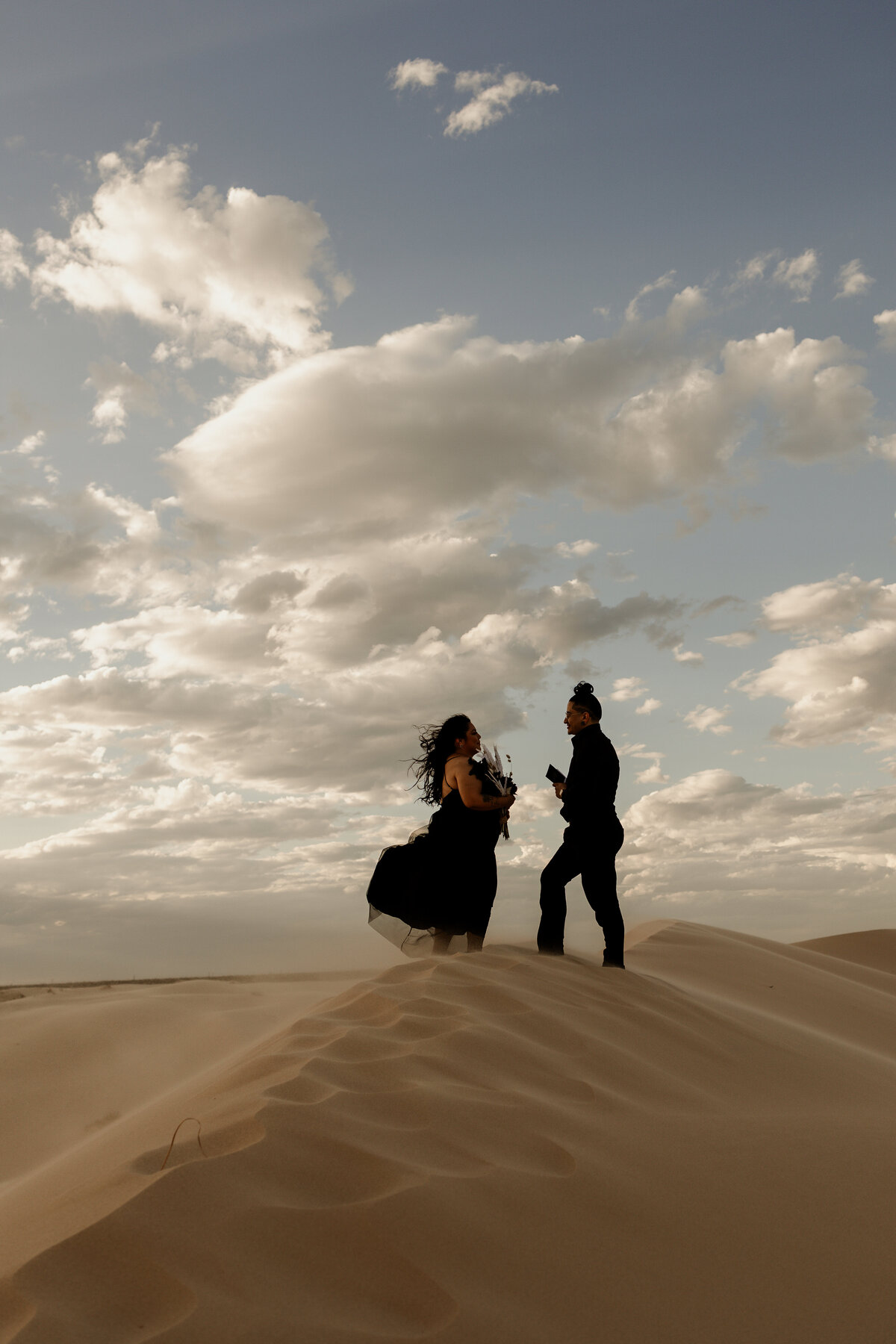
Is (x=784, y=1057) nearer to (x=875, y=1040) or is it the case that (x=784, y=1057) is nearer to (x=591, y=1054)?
(x=591, y=1054)

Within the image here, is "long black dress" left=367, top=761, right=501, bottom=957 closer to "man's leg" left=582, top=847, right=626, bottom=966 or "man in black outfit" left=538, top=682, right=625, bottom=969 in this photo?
"man in black outfit" left=538, top=682, right=625, bottom=969

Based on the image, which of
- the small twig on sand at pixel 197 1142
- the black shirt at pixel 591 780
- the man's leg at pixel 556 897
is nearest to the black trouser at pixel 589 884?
the man's leg at pixel 556 897

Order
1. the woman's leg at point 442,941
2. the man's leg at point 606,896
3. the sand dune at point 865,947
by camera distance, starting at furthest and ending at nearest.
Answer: the sand dune at point 865,947 < the woman's leg at point 442,941 < the man's leg at point 606,896

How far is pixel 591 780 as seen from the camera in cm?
641

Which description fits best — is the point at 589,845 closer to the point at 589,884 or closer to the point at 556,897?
the point at 589,884

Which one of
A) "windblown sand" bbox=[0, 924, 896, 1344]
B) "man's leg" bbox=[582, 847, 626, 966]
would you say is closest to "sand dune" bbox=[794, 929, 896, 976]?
"man's leg" bbox=[582, 847, 626, 966]

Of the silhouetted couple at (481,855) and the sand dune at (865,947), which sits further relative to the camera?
the sand dune at (865,947)

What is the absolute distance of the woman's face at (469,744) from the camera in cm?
691

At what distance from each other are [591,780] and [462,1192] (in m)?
4.30

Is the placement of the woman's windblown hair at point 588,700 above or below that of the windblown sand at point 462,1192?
above

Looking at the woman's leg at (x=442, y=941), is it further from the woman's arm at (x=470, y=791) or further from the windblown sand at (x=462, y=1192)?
the windblown sand at (x=462, y=1192)

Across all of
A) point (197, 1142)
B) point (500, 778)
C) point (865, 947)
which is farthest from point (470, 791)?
point (865, 947)

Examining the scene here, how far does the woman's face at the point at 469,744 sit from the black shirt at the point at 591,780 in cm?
80

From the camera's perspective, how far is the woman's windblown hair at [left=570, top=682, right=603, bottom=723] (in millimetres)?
6660
